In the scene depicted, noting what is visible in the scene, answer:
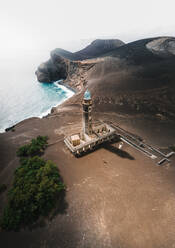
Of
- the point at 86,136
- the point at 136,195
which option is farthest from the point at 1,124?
the point at 136,195

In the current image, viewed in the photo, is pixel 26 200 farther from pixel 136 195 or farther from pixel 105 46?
pixel 105 46

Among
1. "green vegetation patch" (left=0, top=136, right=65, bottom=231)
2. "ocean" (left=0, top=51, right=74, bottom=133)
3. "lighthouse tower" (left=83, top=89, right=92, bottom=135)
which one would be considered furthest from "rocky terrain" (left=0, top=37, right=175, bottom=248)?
"ocean" (left=0, top=51, right=74, bottom=133)

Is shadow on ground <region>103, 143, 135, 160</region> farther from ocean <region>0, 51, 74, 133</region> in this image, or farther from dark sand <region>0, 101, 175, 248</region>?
ocean <region>0, 51, 74, 133</region>

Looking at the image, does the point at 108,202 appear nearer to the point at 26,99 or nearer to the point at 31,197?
the point at 31,197

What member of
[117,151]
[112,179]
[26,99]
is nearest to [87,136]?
[117,151]

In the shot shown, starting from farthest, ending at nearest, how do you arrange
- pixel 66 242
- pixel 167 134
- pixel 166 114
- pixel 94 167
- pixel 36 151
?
pixel 166 114, pixel 167 134, pixel 36 151, pixel 94 167, pixel 66 242
